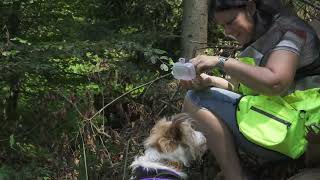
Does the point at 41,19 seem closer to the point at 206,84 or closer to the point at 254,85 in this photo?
the point at 206,84

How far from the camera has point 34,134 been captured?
492 centimetres

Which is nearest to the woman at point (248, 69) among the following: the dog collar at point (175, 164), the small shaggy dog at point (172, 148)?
the small shaggy dog at point (172, 148)

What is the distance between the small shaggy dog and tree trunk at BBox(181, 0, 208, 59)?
1.98m

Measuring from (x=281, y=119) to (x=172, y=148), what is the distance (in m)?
0.80

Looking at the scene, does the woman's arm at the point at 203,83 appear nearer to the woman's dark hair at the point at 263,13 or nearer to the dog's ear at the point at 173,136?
the dog's ear at the point at 173,136

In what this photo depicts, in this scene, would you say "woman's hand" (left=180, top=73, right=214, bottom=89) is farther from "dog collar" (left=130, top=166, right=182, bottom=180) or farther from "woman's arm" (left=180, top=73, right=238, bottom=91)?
"dog collar" (left=130, top=166, right=182, bottom=180)

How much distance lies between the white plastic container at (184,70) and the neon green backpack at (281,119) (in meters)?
0.32

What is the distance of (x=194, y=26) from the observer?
5.45 metres

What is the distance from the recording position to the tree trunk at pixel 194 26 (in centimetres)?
539

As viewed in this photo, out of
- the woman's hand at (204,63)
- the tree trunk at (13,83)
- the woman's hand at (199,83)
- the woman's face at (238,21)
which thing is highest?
the woman's face at (238,21)

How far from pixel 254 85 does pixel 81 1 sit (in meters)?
3.51

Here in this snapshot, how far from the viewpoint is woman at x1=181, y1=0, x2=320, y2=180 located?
9.25 feet

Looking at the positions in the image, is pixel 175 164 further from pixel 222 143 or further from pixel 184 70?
pixel 184 70

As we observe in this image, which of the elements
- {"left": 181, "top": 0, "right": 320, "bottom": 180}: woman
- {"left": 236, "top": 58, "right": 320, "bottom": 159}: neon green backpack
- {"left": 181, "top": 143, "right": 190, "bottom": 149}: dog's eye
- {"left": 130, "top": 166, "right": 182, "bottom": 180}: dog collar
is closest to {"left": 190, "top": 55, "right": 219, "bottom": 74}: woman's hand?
{"left": 181, "top": 0, "right": 320, "bottom": 180}: woman
